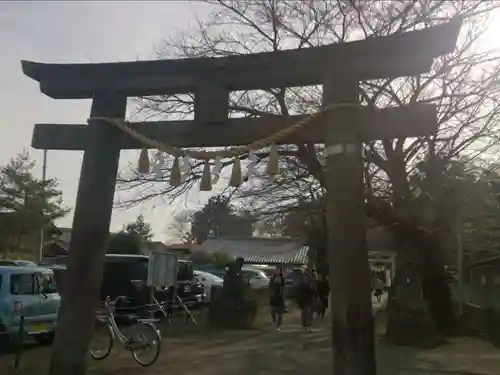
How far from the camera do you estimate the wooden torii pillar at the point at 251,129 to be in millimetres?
6383

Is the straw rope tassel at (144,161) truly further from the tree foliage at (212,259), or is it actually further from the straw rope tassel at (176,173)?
the tree foliage at (212,259)

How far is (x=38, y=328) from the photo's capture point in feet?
43.7

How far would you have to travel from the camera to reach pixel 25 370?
11.2 meters

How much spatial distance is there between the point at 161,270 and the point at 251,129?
35.4 feet

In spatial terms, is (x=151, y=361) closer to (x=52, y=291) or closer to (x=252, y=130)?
(x=52, y=291)

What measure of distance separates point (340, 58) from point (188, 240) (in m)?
58.8

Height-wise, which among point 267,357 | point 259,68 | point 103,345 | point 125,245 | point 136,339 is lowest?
point 267,357

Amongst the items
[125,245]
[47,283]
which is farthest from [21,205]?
[47,283]

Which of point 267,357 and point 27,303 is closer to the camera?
point 27,303

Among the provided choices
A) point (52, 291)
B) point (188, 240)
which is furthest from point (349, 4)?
point (188, 240)

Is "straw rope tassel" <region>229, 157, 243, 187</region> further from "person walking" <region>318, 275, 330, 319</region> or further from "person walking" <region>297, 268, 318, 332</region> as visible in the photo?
"person walking" <region>318, 275, 330, 319</region>

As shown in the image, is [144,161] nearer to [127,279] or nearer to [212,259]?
[127,279]

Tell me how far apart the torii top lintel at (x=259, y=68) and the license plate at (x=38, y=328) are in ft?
22.0

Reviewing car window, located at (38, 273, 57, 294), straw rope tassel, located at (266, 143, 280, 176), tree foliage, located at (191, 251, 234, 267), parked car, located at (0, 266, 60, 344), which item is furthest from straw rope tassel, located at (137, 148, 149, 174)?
tree foliage, located at (191, 251, 234, 267)
